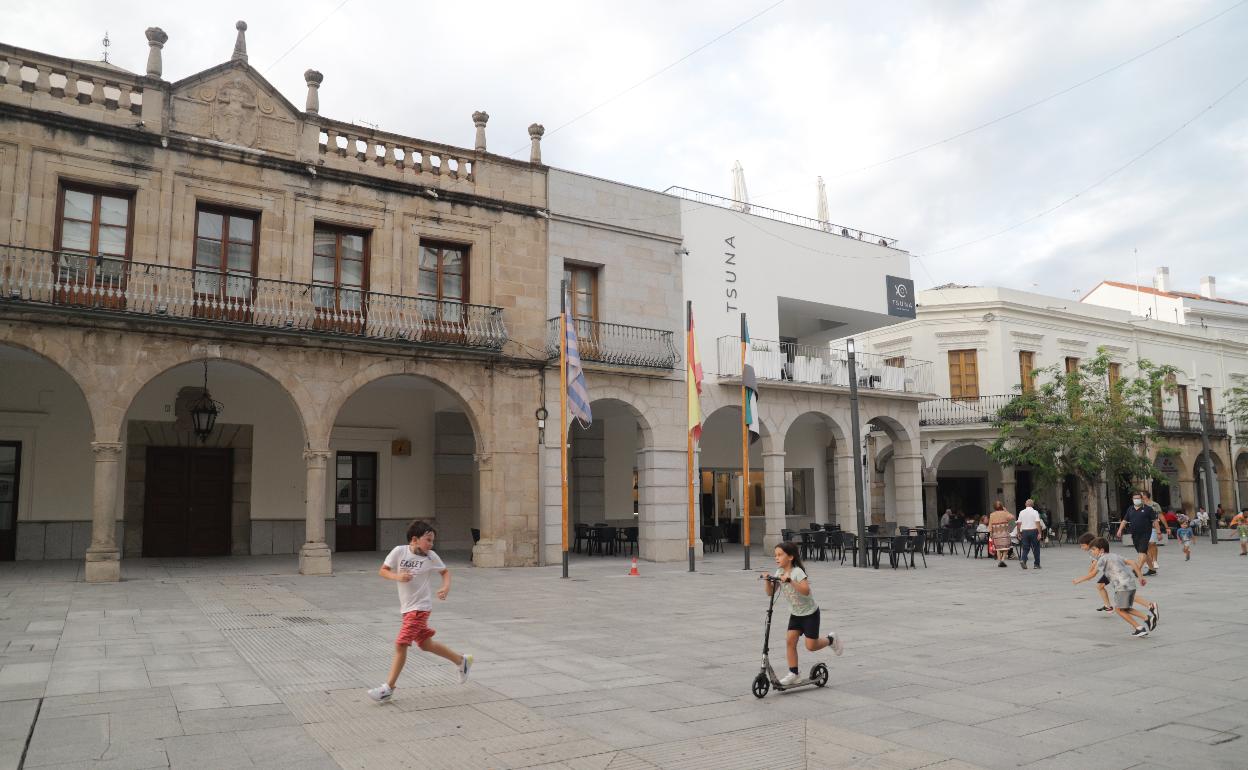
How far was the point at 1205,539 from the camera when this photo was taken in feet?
98.7

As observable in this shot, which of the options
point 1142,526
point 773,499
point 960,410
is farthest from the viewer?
point 960,410

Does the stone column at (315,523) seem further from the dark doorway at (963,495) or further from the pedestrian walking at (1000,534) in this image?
the dark doorway at (963,495)

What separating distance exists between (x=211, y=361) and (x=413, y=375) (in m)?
3.60

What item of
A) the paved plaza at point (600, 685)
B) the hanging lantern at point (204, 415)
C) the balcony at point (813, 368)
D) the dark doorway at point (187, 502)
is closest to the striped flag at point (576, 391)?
the paved plaza at point (600, 685)

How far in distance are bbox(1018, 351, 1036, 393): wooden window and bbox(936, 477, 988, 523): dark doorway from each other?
191 inches

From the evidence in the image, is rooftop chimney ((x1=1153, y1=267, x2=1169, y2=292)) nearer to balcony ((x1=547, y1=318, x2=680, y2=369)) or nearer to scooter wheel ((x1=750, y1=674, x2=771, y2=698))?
balcony ((x1=547, y1=318, x2=680, y2=369))

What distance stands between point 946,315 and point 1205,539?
38.4 feet

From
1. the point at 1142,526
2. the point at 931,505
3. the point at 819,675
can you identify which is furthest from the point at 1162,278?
the point at 819,675

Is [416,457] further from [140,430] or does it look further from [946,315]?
[946,315]

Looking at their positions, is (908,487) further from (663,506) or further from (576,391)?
(576,391)

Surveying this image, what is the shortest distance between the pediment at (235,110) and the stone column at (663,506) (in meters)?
10.0

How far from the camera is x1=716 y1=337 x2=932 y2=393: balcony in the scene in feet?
69.9

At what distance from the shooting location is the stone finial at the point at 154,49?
15.0 meters

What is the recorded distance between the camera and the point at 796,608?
21.6 ft
